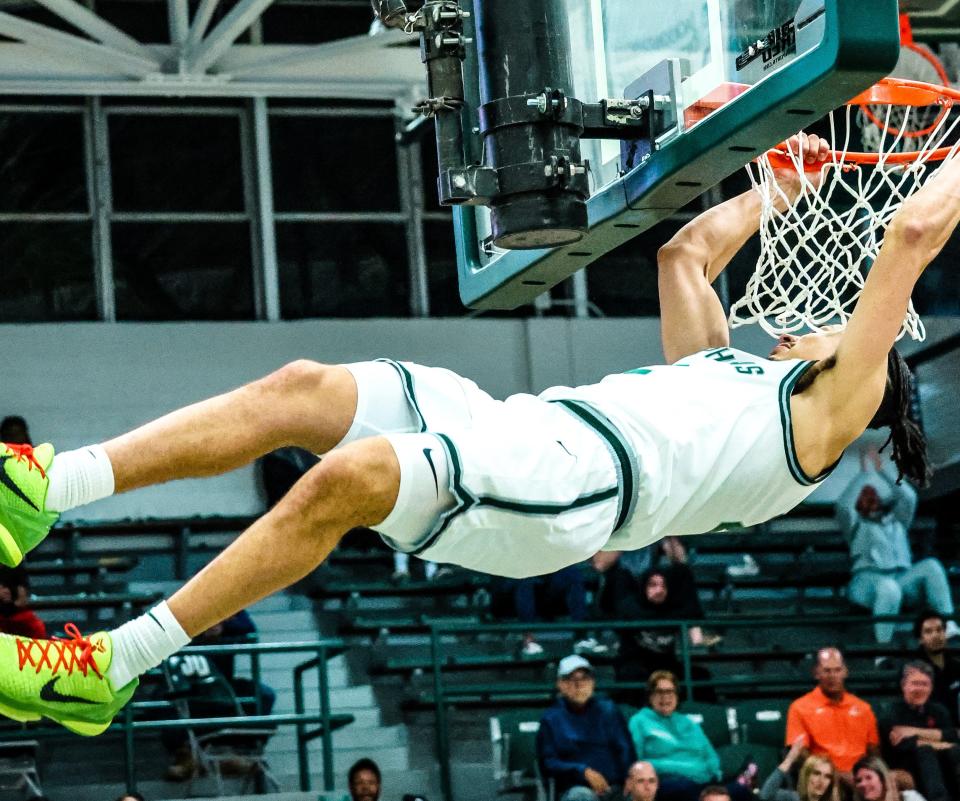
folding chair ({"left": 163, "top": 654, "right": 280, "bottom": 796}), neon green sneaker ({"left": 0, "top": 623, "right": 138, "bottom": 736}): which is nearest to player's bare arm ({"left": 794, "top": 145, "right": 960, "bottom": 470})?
neon green sneaker ({"left": 0, "top": 623, "right": 138, "bottom": 736})

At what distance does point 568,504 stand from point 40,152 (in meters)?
9.77

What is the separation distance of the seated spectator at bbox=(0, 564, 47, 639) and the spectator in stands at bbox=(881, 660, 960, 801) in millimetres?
4070

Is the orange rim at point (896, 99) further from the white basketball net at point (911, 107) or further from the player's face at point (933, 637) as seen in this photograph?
the player's face at point (933, 637)

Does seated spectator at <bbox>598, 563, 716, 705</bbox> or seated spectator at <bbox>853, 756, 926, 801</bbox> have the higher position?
seated spectator at <bbox>598, 563, 716, 705</bbox>

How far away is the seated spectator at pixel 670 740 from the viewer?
332 inches

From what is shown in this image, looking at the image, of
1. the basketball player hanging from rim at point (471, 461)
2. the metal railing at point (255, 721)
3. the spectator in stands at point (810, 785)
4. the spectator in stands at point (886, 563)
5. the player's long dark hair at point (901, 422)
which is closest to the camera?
the basketball player hanging from rim at point (471, 461)

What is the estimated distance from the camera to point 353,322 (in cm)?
1317

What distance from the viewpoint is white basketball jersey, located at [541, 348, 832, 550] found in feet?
13.0

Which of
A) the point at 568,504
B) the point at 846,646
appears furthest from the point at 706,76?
the point at 846,646

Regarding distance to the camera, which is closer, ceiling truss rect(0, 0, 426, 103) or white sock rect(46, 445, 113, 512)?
white sock rect(46, 445, 113, 512)

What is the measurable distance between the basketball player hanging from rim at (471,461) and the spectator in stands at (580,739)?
4.10 metres

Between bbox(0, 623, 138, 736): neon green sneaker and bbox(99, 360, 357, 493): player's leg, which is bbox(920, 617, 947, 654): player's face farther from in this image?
bbox(0, 623, 138, 736): neon green sneaker

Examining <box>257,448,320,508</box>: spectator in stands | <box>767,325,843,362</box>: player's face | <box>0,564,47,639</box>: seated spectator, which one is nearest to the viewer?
<box>767,325,843,362</box>: player's face

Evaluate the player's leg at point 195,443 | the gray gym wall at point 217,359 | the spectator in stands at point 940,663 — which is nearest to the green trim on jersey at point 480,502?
the player's leg at point 195,443
